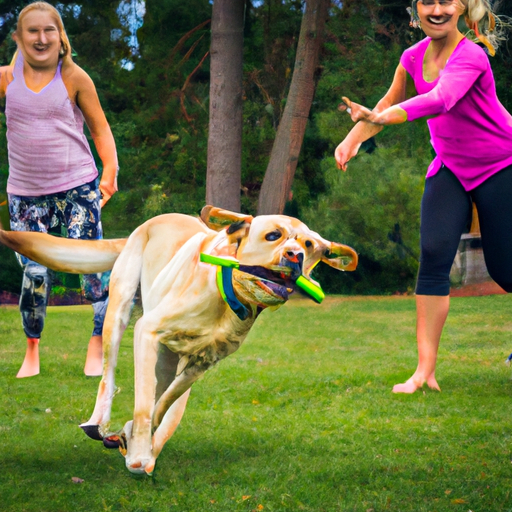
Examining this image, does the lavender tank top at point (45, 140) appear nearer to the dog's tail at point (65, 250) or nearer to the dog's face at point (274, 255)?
the dog's tail at point (65, 250)

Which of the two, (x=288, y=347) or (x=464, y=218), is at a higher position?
(x=464, y=218)

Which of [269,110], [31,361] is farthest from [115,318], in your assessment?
[269,110]

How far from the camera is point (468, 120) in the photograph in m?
3.33

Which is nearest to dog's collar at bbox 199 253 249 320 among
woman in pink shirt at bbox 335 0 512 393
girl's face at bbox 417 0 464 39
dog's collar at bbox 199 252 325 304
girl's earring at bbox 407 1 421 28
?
dog's collar at bbox 199 252 325 304

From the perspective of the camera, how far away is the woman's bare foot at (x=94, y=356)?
3.52m

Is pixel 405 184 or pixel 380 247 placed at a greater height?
pixel 405 184

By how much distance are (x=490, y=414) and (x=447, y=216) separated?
1027mm

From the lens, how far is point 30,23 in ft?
7.66

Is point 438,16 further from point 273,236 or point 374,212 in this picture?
point 374,212

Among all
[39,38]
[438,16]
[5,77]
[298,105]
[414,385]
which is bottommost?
[414,385]

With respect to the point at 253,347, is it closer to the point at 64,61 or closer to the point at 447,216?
the point at 447,216

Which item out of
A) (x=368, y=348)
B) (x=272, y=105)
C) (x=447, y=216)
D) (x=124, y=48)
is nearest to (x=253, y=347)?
(x=368, y=348)

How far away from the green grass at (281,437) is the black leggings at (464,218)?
0.77 metres

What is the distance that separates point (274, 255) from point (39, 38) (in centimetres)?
113
